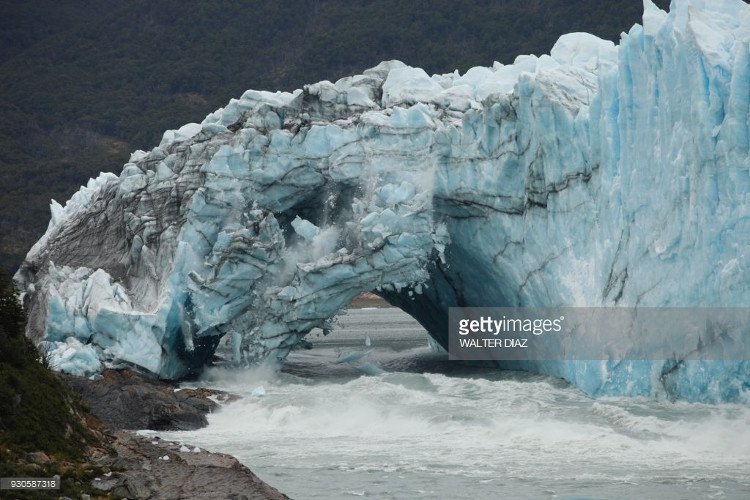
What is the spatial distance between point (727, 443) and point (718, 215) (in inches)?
153

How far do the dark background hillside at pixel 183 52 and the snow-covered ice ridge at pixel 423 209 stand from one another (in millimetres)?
44083

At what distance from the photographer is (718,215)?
737 inches

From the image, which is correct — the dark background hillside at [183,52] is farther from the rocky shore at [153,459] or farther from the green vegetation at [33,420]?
the green vegetation at [33,420]

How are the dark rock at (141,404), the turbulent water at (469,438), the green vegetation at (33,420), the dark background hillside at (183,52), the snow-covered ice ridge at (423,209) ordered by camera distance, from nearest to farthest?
the green vegetation at (33,420) → the turbulent water at (469,438) → the snow-covered ice ridge at (423,209) → the dark rock at (141,404) → the dark background hillside at (183,52)

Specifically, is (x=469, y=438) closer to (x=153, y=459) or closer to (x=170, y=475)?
(x=153, y=459)

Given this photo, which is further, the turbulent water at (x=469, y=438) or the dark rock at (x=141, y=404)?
the dark rock at (x=141, y=404)

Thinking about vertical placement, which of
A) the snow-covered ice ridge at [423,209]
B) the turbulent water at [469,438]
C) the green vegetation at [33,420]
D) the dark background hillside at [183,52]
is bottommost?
the turbulent water at [469,438]

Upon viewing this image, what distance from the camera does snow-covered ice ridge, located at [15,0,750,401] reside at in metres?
19.7

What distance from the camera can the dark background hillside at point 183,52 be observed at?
7825cm

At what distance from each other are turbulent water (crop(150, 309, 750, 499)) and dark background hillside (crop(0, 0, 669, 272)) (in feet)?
159

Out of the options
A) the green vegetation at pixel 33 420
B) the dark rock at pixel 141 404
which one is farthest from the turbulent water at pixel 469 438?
the green vegetation at pixel 33 420

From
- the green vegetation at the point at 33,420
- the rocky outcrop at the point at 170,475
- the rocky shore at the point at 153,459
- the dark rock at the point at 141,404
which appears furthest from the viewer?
the dark rock at the point at 141,404

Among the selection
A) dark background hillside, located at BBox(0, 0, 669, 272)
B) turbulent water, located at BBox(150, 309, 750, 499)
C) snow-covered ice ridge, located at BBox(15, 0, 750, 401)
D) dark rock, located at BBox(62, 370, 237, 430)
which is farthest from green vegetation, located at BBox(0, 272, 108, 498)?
dark background hillside, located at BBox(0, 0, 669, 272)

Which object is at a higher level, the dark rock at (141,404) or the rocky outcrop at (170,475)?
the dark rock at (141,404)
